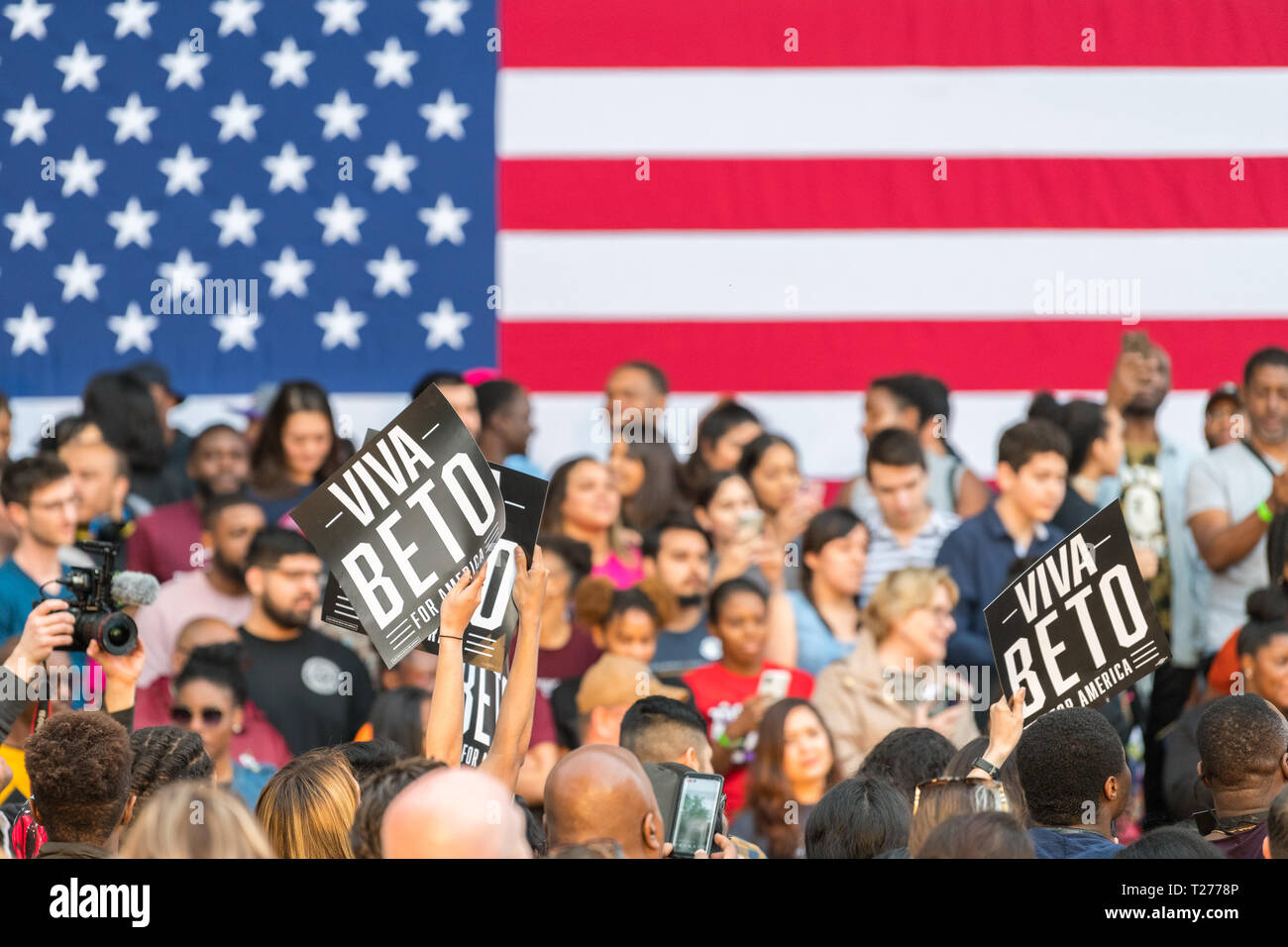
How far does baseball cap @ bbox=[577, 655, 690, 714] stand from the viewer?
5543 millimetres

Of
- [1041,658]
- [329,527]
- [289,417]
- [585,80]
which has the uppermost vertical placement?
[585,80]

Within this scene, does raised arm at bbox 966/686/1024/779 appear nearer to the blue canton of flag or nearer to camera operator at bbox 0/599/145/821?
camera operator at bbox 0/599/145/821

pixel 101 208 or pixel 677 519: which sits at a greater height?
pixel 101 208

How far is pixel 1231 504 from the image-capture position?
6477 millimetres

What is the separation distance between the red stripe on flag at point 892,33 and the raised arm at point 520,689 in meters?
4.44

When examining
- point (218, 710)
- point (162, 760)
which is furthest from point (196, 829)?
point (218, 710)

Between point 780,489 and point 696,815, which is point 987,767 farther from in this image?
point 780,489

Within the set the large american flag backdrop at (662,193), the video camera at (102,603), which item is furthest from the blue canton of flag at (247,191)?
the video camera at (102,603)

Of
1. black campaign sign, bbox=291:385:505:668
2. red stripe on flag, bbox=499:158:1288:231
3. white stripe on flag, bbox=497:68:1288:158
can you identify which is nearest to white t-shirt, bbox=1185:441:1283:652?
red stripe on flag, bbox=499:158:1288:231

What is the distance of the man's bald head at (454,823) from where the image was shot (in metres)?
2.28

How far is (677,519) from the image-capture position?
6.21 meters

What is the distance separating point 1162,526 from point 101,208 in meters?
4.51
